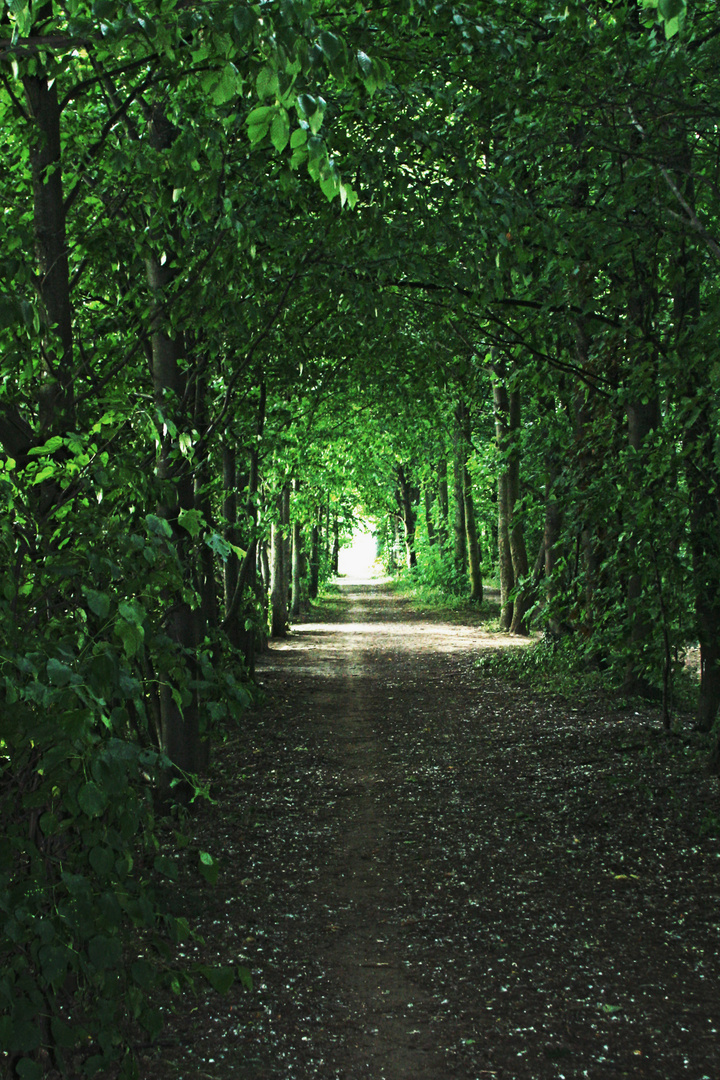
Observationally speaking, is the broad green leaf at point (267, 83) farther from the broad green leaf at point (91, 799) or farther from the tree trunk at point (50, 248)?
the broad green leaf at point (91, 799)

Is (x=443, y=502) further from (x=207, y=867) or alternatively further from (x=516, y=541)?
(x=207, y=867)

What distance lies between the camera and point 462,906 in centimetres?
573

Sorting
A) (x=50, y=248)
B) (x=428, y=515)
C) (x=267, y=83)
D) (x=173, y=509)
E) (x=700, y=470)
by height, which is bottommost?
(x=173, y=509)

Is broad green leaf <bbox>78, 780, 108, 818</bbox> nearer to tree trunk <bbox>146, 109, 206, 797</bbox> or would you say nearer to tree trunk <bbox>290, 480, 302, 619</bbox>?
tree trunk <bbox>146, 109, 206, 797</bbox>

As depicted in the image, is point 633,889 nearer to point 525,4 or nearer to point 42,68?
point 42,68

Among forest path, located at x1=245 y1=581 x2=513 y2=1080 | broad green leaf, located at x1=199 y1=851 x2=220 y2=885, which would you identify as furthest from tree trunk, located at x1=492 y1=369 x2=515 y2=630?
broad green leaf, located at x1=199 y1=851 x2=220 y2=885

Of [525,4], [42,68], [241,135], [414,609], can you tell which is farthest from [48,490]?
[414,609]

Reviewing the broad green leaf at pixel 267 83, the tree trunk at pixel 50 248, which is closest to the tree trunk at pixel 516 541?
the tree trunk at pixel 50 248

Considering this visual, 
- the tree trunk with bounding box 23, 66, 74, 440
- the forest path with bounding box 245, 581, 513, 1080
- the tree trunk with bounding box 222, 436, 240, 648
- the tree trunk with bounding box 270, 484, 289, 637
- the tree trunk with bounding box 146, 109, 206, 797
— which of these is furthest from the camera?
the tree trunk with bounding box 270, 484, 289, 637

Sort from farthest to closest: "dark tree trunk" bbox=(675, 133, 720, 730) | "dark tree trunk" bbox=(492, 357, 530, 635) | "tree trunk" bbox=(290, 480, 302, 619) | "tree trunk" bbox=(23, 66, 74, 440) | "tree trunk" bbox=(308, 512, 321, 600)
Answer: "tree trunk" bbox=(308, 512, 321, 600) → "tree trunk" bbox=(290, 480, 302, 619) → "dark tree trunk" bbox=(492, 357, 530, 635) → "dark tree trunk" bbox=(675, 133, 720, 730) → "tree trunk" bbox=(23, 66, 74, 440)

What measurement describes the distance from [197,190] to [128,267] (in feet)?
3.46

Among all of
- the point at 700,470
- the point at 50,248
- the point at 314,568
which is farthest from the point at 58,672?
the point at 314,568

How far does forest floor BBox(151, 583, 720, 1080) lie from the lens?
4.06m

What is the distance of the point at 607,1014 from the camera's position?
4.29 metres
